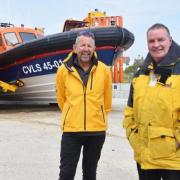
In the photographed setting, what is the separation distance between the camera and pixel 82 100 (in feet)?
11.2

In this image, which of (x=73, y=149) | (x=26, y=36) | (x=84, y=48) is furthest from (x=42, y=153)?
(x=26, y=36)

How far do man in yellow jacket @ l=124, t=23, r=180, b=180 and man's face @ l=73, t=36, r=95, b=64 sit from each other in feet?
2.48

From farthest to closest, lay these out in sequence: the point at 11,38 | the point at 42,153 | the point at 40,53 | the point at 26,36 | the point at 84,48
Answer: the point at 26,36 → the point at 11,38 → the point at 40,53 → the point at 42,153 → the point at 84,48

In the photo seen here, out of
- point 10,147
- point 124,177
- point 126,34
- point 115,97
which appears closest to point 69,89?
point 124,177

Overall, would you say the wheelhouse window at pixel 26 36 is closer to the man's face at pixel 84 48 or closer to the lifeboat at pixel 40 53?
the lifeboat at pixel 40 53

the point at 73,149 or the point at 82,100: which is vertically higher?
the point at 82,100

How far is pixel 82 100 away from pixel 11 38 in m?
9.32

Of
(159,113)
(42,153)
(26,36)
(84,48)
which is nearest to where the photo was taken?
(159,113)

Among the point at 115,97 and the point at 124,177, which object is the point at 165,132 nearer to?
the point at 124,177

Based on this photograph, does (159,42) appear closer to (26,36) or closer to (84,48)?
(84,48)

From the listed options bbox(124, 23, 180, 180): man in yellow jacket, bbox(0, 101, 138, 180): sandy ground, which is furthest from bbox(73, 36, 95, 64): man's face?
bbox(0, 101, 138, 180): sandy ground

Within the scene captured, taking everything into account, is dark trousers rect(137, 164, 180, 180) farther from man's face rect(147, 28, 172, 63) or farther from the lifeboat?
the lifeboat

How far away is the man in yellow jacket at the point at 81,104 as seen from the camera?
11.2ft

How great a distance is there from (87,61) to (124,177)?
163 cm
